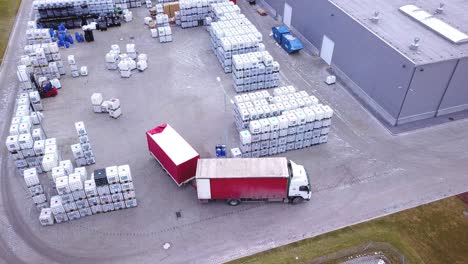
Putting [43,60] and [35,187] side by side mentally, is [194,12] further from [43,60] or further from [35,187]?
[35,187]

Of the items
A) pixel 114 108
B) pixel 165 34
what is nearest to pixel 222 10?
pixel 165 34

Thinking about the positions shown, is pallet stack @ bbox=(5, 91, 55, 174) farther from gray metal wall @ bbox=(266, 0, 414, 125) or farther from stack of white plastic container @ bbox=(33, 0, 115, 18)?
gray metal wall @ bbox=(266, 0, 414, 125)

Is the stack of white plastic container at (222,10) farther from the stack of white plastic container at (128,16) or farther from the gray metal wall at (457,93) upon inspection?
the gray metal wall at (457,93)

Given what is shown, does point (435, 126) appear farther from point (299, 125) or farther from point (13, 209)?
point (13, 209)

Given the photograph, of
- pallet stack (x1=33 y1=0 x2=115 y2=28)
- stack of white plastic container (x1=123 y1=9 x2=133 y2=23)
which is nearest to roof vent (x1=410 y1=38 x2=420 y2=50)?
stack of white plastic container (x1=123 y1=9 x2=133 y2=23)

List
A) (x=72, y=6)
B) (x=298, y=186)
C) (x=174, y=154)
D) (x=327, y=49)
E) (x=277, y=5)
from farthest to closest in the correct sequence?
(x=277, y=5)
(x=72, y=6)
(x=327, y=49)
(x=174, y=154)
(x=298, y=186)

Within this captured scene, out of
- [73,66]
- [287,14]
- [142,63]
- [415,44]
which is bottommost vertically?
[142,63]

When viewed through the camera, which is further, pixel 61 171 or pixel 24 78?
pixel 24 78
